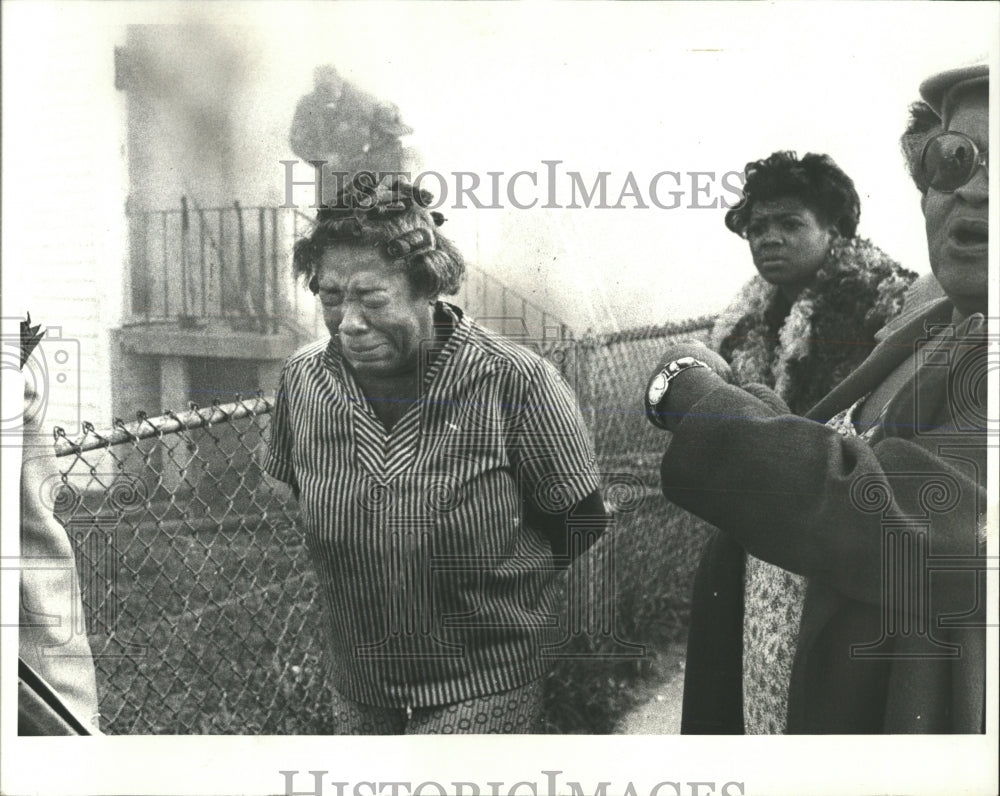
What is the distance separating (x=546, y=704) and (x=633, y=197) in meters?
1.65

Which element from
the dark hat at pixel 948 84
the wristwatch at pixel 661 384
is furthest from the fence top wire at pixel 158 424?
the dark hat at pixel 948 84

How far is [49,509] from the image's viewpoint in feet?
13.3

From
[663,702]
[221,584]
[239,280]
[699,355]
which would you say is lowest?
[663,702]

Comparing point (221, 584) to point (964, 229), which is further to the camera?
point (221, 584)

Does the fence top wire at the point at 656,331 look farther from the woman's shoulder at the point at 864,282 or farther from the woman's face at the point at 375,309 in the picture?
the woman's face at the point at 375,309

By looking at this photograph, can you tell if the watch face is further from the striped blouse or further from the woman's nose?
the woman's nose

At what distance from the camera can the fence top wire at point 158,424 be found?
401cm

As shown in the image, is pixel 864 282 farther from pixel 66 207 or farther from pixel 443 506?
pixel 66 207

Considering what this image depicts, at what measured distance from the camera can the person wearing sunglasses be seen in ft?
12.7

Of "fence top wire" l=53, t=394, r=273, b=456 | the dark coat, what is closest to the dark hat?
the dark coat

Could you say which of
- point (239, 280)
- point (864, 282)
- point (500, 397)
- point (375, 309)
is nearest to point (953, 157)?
point (864, 282)

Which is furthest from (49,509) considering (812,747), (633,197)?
(812,747)

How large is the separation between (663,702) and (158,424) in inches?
73.0

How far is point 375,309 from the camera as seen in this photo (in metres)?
3.88
